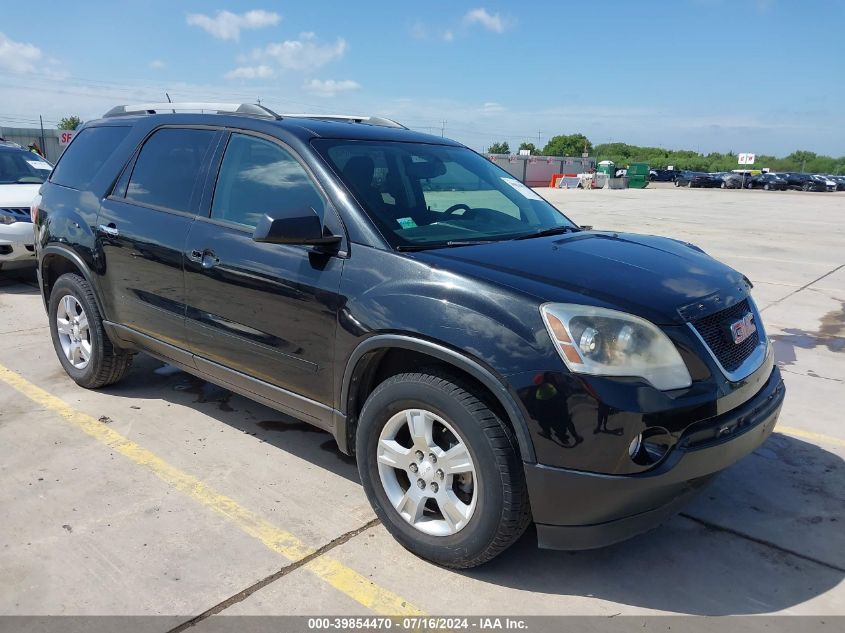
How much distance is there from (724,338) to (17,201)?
8.55 metres

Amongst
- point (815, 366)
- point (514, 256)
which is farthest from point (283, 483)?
point (815, 366)

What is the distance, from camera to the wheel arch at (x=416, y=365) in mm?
2529

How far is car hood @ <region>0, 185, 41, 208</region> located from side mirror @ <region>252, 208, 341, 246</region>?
6.93m

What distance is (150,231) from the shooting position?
13.2ft

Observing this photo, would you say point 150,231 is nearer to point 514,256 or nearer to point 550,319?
point 514,256

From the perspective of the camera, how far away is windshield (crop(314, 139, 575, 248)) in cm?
326

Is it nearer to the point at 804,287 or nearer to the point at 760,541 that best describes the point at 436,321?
the point at 760,541

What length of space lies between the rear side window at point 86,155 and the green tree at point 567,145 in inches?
4283

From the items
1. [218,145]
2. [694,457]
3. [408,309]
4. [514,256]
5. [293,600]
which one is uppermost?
[218,145]

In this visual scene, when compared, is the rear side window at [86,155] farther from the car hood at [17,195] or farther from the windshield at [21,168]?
the windshield at [21,168]

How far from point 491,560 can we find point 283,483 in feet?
4.21

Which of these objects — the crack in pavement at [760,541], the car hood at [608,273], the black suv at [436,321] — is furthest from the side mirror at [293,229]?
the crack in pavement at [760,541]

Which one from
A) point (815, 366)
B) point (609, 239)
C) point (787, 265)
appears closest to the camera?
point (609, 239)

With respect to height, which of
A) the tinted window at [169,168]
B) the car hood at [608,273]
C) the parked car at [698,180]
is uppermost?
the parked car at [698,180]
